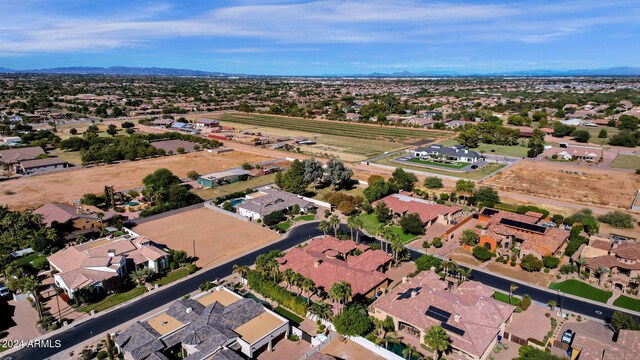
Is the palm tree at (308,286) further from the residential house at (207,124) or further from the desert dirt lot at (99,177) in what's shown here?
the residential house at (207,124)

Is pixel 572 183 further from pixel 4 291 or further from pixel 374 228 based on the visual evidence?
pixel 4 291

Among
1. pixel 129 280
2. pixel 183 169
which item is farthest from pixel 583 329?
pixel 183 169

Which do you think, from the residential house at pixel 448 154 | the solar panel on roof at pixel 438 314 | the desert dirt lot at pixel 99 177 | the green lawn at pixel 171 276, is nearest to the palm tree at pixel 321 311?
the solar panel on roof at pixel 438 314

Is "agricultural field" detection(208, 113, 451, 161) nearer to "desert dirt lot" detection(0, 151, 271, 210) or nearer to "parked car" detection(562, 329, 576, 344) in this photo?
"desert dirt lot" detection(0, 151, 271, 210)

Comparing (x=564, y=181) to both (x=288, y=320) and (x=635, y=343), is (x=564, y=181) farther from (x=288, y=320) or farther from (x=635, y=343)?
(x=288, y=320)

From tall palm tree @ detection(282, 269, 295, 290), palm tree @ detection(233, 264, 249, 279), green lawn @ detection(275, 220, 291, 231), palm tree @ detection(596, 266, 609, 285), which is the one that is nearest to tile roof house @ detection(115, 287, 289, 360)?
tall palm tree @ detection(282, 269, 295, 290)

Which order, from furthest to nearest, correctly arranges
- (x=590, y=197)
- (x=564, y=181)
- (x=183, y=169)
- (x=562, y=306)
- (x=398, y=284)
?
(x=183, y=169) → (x=564, y=181) → (x=590, y=197) → (x=398, y=284) → (x=562, y=306)
